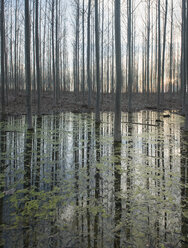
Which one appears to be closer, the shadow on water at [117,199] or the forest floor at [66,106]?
the shadow on water at [117,199]

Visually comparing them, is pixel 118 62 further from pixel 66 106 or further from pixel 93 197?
pixel 66 106

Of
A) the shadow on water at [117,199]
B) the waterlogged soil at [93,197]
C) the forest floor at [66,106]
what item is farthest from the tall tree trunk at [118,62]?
the forest floor at [66,106]

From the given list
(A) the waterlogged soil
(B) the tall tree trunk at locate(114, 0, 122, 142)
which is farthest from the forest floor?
(A) the waterlogged soil

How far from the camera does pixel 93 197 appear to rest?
247 cm

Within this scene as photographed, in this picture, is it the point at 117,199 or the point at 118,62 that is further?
the point at 118,62

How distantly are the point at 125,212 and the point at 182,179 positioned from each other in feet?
4.86

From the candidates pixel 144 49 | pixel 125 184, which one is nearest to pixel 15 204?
pixel 125 184

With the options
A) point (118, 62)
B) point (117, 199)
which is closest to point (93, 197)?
point (117, 199)

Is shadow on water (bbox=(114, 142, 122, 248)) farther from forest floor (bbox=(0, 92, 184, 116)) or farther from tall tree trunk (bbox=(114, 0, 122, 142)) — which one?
forest floor (bbox=(0, 92, 184, 116))

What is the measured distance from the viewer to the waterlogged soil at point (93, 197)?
1.71 metres

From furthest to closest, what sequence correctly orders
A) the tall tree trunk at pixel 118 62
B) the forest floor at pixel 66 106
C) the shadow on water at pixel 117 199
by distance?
the forest floor at pixel 66 106, the tall tree trunk at pixel 118 62, the shadow on water at pixel 117 199

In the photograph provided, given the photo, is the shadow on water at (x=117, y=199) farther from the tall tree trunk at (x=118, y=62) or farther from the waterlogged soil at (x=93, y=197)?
the tall tree trunk at (x=118, y=62)

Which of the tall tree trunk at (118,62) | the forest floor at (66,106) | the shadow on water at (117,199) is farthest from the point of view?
the forest floor at (66,106)

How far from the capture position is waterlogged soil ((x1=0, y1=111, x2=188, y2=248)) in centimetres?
171
